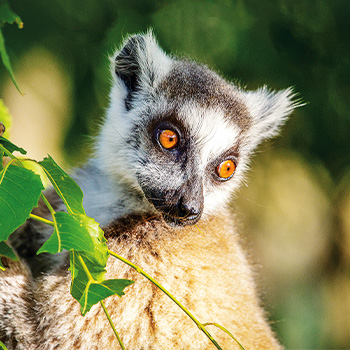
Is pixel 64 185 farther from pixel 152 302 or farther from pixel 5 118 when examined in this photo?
pixel 152 302

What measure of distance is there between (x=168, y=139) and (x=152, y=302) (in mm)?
908

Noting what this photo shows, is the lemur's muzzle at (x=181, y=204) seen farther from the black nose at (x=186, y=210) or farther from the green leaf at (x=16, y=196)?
A: the green leaf at (x=16, y=196)

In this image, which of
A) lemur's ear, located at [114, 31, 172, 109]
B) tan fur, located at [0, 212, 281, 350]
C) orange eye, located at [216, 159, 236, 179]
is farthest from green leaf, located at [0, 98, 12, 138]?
orange eye, located at [216, 159, 236, 179]

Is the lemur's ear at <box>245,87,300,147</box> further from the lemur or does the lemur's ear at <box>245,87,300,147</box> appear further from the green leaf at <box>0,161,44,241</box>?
the green leaf at <box>0,161,44,241</box>

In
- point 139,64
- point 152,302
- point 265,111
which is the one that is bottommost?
point 152,302

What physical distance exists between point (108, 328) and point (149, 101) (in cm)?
138

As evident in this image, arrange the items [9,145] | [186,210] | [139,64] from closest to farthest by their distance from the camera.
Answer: [9,145], [186,210], [139,64]

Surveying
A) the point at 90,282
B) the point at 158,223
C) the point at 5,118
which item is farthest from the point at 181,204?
the point at 90,282

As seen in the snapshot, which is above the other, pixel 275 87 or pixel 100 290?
pixel 275 87

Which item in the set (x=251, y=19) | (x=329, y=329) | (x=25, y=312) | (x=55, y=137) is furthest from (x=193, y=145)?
(x=329, y=329)

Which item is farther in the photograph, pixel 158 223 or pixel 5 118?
pixel 158 223

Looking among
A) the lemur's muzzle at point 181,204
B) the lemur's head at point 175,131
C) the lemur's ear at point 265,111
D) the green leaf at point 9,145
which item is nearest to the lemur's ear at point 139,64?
the lemur's head at point 175,131

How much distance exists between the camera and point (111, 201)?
2912 mm

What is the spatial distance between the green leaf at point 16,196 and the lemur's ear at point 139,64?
1767mm
